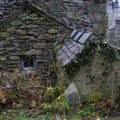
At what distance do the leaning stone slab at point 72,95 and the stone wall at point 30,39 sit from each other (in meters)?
2.82

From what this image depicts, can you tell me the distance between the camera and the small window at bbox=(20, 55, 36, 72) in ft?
29.7

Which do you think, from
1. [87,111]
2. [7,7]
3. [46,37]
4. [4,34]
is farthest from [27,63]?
[87,111]

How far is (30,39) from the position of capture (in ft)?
29.5

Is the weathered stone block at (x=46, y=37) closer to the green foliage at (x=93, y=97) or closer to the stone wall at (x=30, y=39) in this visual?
the stone wall at (x=30, y=39)

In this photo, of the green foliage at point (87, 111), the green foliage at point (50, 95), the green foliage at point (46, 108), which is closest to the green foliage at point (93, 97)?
the green foliage at point (87, 111)

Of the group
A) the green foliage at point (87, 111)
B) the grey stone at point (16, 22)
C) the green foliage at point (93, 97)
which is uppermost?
the grey stone at point (16, 22)

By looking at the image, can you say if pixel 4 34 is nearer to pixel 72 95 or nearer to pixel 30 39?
pixel 30 39

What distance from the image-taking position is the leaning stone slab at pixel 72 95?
19.5 feet

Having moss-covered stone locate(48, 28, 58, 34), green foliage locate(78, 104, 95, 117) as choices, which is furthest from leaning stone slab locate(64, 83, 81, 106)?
moss-covered stone locate(48, 28, 58, 34)

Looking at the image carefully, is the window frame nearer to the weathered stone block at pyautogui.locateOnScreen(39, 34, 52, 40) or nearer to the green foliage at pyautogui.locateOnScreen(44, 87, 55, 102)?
the weathered stone block at pyautogui.locateOnScreen(39, 34, 52, 40)

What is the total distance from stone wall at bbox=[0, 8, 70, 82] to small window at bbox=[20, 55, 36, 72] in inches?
4.5

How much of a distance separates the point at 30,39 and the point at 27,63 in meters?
0.70

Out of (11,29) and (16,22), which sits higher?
(16,22)

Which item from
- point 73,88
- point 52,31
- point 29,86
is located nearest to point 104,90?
point 73,88
